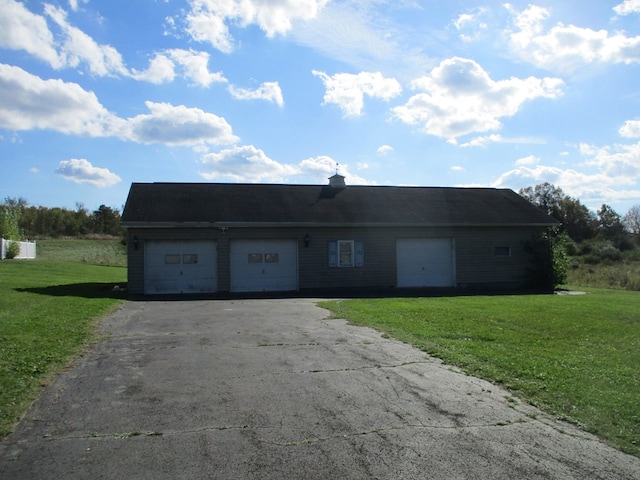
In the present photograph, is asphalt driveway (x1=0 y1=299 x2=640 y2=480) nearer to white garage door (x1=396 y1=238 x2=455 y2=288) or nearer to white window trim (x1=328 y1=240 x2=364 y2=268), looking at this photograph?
white window trim (x1=328 y1=240 x2=364 y2=268)

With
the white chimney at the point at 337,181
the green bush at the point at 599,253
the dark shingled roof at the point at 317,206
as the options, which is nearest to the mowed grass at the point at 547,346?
the dark shingled roof at the point at 317,206

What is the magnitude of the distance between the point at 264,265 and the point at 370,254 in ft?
14.2

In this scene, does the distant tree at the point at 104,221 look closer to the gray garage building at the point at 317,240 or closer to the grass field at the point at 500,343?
the gray garage building at the point at 317,240

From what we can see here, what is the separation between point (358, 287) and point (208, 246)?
6108 millimetres

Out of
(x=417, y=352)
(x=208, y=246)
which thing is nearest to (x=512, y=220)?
(x=208, y=246)

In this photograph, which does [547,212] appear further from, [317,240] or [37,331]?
[37,331]

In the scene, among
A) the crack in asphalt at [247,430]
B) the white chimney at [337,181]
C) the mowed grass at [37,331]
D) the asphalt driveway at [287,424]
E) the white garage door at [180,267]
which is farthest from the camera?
the white chimney at [337,181]

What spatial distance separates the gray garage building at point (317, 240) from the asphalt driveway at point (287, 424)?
1205 centimetres

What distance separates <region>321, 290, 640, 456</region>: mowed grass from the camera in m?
5.32

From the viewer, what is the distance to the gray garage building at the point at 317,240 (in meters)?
20.0

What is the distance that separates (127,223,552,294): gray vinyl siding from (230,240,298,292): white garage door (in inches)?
9.6

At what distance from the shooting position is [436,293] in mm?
20172

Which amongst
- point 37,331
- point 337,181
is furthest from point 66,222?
point 37,331

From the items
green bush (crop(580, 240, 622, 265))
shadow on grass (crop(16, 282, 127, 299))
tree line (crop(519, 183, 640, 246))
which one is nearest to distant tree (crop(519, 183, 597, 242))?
tree line (crop(519, 183, 640, 246))
